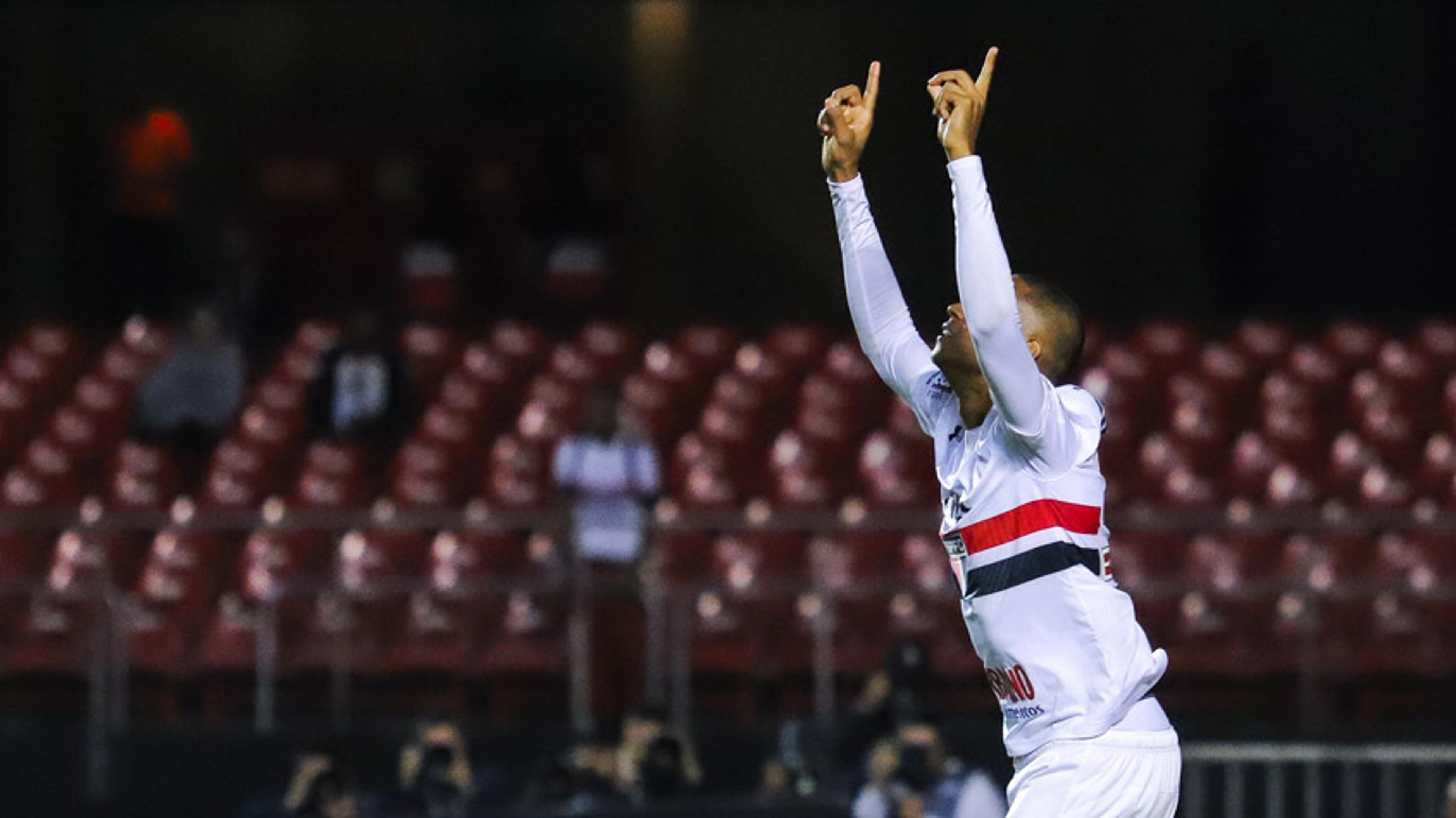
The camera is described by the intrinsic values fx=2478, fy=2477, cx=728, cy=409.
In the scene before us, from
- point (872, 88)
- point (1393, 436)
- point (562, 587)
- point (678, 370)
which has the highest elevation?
point (678, 370)

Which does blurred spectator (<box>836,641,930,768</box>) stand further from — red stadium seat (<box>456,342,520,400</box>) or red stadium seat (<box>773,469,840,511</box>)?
red stadium seat (<box>456,342,520,400</box>)

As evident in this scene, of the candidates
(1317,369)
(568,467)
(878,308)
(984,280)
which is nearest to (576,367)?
(568,467)

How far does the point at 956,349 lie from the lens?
195 inches

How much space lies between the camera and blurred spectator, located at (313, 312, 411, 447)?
1275cm

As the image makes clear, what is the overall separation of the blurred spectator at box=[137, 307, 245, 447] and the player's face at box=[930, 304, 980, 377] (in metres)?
8.87

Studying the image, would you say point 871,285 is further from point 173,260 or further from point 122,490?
point 173,260

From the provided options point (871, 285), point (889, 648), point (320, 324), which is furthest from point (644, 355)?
point (871, 285)

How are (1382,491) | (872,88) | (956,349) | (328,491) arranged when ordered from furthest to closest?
1. (1382,491)
2. (328,491)
3. (872,88)
4. (956,349)

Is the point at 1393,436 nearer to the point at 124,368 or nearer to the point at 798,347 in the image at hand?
the point at 798,347

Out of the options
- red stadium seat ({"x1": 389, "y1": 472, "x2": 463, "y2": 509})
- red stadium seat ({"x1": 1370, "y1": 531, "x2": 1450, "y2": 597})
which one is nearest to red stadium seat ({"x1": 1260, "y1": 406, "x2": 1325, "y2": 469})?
red stadium seat ({"x1": 1370, "y1": 531, "x2": 1450, "y2": 597})

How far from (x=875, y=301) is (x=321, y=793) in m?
5.06

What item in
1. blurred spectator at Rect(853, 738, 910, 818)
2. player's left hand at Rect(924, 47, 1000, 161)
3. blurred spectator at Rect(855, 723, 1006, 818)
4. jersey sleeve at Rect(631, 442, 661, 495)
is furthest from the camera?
jersey sleeve at Rect(631, 442, 661, 495)

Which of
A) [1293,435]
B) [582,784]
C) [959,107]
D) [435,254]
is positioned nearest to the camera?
[959,107]

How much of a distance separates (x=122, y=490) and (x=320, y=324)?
3.48 m
